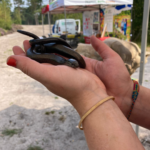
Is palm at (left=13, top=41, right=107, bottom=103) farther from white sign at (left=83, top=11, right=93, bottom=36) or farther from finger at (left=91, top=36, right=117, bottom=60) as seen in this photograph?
white sign at (left=83, top=11, right=93, bottom=36)

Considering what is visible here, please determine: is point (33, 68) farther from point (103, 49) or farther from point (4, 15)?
point (4, 15)

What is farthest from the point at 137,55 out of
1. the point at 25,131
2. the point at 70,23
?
the point at 70,23

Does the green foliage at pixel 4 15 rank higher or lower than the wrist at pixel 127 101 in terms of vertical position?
higher

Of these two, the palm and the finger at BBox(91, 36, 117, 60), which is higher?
the finger at BBox(91, 36, 117, 60)

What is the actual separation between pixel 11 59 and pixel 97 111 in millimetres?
593

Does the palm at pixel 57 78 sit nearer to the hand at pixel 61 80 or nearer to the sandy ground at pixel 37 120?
the hand at pixel 61 80

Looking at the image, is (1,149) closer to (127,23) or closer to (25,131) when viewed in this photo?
(25,131)

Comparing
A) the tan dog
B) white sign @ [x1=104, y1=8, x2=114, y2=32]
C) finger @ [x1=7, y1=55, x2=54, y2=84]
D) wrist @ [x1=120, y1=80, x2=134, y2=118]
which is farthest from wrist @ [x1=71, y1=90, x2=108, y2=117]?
white sign @ [x1=104, y1=8, x2=114, y2=32]

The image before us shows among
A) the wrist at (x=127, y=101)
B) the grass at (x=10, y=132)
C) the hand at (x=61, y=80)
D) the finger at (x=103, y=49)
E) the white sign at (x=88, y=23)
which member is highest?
the white sign at (x=88, y=23)

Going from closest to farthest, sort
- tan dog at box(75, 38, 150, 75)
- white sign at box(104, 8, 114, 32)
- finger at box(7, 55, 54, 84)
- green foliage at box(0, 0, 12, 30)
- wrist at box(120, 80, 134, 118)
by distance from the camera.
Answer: finger at box(7, 55, 54, 84) < wrist at box(120, 80, 134, 118) < tan dog at box(75, 38, 150, 75) < white sign at box(104, 8, 114, 32) < green foliage at box(0, 0, 12, 30)

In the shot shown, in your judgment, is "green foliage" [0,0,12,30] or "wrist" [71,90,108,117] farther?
"green foliage" [0,0,12,30]

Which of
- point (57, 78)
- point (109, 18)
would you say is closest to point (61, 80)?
point (57, 78)

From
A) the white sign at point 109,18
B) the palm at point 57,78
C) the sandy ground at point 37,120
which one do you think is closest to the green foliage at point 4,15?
the white sign at point 109,18

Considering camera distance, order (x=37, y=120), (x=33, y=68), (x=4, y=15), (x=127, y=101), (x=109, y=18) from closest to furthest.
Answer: (x=33, y=68), (x=127, y=101), (x=37, y=120), (x=109, y=18), (x=4, y=15)
